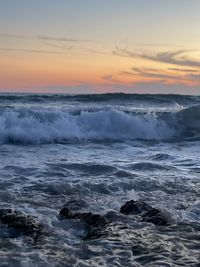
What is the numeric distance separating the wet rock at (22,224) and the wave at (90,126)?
8.67m

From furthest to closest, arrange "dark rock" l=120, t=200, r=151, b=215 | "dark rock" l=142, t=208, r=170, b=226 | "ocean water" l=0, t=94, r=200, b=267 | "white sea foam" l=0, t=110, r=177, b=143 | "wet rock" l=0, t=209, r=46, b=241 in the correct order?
"white sea foam" l=0, t=110, r=177, b=143
"dark rock" l=120, t=200, r=151, b=215
"dark rock" l=142, t=208, r=170, b=226
"wet rock" l=0, t=209, r=46, b=241
"ocean water" l=0, t=94, r=200, b=267

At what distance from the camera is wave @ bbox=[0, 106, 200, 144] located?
15180 millimetres

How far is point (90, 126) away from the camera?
17.2 metres

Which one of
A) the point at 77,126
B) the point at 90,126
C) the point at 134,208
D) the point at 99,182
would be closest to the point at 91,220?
the point at 134,208

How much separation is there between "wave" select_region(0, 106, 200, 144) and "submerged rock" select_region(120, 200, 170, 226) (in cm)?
843

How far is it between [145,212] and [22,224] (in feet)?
5.32

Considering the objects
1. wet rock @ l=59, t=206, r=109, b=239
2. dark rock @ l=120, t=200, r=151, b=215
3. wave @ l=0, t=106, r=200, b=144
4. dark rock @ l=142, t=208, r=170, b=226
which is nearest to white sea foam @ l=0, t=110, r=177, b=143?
wave @ l=0, t=106, r=200, b=144

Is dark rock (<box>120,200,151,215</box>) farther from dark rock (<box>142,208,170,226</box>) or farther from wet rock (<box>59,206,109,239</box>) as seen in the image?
wet rock (<box>59,206,109,239</box>)

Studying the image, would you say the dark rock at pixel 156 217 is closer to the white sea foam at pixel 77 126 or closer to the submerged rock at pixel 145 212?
the submerged rock at pixel 145 212

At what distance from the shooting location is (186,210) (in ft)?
20.3

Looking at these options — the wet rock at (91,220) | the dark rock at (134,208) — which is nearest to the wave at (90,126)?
the dark rock at (134,208)

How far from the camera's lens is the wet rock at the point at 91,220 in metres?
5.18

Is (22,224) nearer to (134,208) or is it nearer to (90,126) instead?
(134,208)

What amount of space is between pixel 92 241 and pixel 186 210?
1.78 metres
